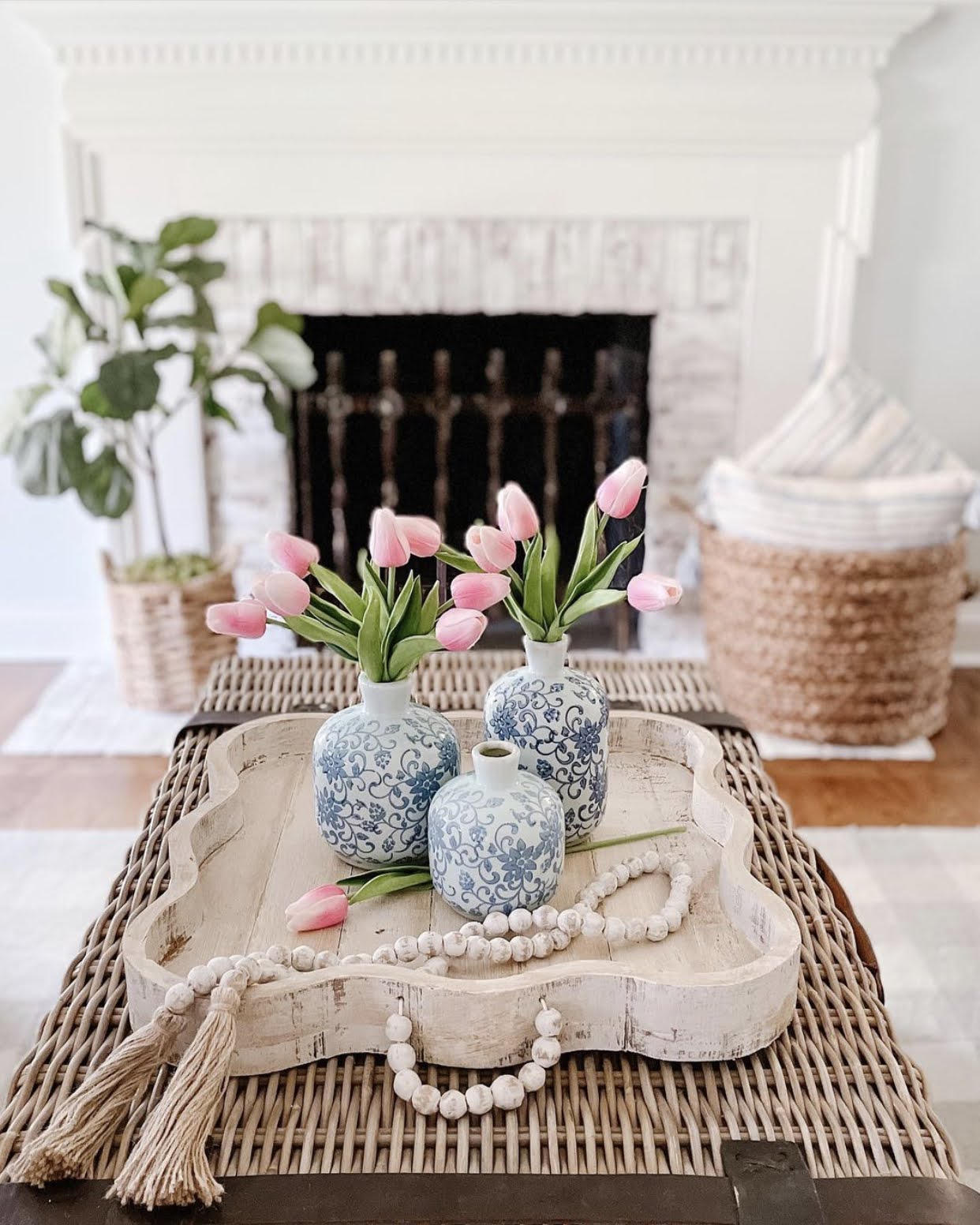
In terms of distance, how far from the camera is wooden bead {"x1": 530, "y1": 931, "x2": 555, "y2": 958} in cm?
99

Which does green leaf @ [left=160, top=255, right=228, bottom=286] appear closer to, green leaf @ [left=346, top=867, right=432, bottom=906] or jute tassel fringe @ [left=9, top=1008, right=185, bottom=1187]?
green leaf @ [left=346, top=867, right=432, bottom=906]

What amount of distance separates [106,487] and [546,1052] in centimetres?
176

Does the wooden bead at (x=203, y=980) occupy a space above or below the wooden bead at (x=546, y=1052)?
above

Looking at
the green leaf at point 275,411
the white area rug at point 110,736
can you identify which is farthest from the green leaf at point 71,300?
the white area rug at point 110,736

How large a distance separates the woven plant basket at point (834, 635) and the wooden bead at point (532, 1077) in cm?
158

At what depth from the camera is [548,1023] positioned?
90 centimetres

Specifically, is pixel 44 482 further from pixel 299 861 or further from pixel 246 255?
pixel 299 861

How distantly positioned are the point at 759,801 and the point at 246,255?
1.89m

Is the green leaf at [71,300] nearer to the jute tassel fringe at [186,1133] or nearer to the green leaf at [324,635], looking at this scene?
the green leaf at [324,635]

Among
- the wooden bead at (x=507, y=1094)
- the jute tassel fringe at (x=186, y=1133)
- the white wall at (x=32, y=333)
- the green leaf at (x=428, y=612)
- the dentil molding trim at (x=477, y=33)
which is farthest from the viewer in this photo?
the white wall at (x=32, y=333)

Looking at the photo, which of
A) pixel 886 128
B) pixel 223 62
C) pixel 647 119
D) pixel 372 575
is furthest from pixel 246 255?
pixel 372 575

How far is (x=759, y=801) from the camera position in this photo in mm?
1291

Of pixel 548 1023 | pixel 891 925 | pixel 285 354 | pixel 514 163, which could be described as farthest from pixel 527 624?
pixel 514 163

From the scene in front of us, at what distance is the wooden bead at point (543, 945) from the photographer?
39.0 inches
